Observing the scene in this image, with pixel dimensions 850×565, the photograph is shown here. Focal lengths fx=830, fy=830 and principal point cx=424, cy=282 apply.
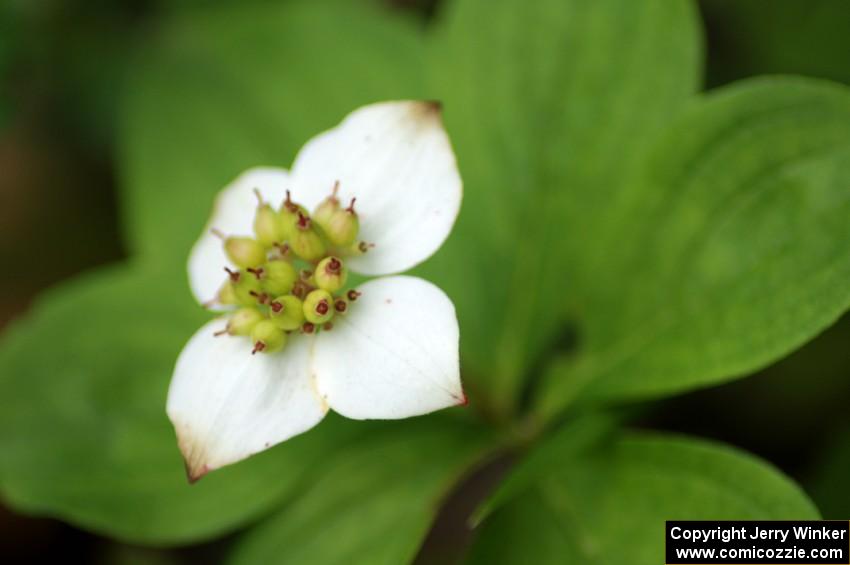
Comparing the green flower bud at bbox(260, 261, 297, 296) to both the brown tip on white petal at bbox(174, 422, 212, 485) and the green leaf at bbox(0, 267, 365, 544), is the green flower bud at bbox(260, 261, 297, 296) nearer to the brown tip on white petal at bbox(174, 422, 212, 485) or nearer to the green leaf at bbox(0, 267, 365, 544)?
the brown tip on white petal at bbox(174, 422, 212, 485)

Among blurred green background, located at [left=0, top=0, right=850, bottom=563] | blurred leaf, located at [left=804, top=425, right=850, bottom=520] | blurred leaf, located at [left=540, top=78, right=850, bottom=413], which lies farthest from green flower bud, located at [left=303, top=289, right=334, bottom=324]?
blurred leaf, located at [left=804, top=425, right=850, bottom=520]

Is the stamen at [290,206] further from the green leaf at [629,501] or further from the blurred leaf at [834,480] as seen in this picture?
the blurred leaf at [834,480]

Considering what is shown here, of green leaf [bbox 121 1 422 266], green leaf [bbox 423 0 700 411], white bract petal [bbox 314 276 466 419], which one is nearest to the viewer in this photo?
white bract petal [bbox 314 276 466 419]

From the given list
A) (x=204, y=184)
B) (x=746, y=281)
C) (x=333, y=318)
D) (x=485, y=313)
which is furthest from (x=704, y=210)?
(x=204, y=184)

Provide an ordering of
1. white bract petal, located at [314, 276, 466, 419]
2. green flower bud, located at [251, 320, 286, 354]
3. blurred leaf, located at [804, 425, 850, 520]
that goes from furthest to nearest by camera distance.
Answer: blurred leaf, located at [804, 425, 850, 520] < green flower bud, located at [251, 320, 286, 354] < white bract petal, located at [314, 276, 466, 419]

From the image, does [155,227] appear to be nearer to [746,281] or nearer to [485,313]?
[485,313]

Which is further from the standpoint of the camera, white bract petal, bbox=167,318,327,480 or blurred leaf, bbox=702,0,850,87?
blurred leaf, bbox=702,0,850,87
